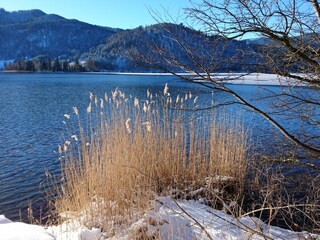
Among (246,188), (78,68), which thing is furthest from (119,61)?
(246,188)

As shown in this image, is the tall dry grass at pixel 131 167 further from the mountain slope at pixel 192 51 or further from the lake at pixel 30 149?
the mountain slope at pixel 192 51

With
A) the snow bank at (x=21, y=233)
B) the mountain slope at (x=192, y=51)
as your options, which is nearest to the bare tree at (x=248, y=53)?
the mountain slope at (x=192, y=51)

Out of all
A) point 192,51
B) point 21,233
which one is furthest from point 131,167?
point 192,51

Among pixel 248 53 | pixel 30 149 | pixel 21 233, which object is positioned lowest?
pixel 30 149

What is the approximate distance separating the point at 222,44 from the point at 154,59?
0.63 metres

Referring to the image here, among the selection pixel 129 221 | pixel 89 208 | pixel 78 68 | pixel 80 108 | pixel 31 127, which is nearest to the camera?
pixel 129 221

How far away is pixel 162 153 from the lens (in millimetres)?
5902

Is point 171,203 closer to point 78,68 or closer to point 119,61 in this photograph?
point 78,68

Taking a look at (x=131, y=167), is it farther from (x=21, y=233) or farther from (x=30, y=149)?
(x=30, y=149)

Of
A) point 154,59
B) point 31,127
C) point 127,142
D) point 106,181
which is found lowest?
point 31,127

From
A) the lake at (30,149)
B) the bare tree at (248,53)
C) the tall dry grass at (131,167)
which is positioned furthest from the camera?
the lake at (30,149)

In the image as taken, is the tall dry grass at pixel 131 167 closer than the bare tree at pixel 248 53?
No

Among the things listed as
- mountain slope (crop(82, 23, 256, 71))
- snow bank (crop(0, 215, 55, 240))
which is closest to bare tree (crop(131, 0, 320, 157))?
mountain slope (crop(82, 23, 256, 71))

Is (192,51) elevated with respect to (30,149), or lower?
elevated
